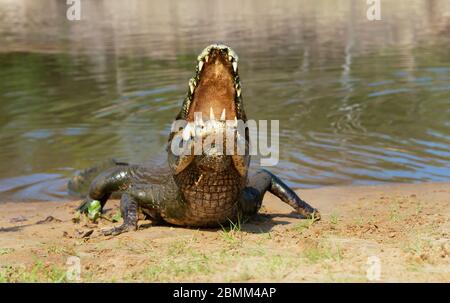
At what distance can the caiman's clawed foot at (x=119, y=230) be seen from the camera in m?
5.71

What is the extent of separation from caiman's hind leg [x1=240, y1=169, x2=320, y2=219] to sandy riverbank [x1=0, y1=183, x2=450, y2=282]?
0.11m

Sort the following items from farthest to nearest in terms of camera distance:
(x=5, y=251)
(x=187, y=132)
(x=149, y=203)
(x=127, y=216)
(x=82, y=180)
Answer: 1. (x=82, y=180)
2. (x=149, y=203)
3. (x=127, y=216)
4. (x=187, y=132)
5. (x=5, y=251)

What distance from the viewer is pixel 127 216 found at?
5.92 metres

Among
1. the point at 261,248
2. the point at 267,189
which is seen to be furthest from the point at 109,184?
the point at 261,248

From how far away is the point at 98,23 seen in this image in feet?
95.2

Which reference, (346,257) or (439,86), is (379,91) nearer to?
(439,86)

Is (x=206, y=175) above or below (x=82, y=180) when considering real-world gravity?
above

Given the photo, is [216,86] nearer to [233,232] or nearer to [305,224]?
[233,232]

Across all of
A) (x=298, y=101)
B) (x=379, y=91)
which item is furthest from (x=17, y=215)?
(x=379, y=91)

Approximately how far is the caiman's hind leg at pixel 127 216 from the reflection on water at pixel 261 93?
2309 mm

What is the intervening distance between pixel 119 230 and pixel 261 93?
7.88 m

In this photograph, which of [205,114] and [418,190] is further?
[418,190]

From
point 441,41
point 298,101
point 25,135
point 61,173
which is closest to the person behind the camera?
point 61,173
